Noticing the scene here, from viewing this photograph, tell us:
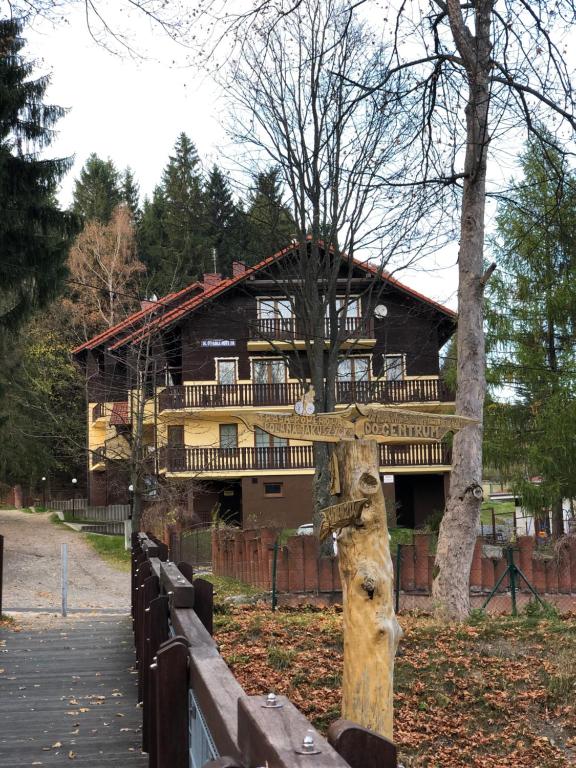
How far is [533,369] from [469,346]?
17.7 m

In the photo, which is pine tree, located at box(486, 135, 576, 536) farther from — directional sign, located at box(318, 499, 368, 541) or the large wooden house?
directional sign, located at box(318, 499, 368, 541)

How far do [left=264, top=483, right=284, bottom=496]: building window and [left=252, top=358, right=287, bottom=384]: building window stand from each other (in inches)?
170

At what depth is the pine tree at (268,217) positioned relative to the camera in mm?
20047

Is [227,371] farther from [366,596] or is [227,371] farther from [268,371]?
[366,596]

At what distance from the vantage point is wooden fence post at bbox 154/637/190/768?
3648mm

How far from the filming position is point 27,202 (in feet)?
66.4

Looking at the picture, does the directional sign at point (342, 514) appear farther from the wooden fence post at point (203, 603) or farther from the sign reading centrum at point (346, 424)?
the wooden fence post at point (203, 603)

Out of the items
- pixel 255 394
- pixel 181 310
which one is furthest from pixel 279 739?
pixel 255 394

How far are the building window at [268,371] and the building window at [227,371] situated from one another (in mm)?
910

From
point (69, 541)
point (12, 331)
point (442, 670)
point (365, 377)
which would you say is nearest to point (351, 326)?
point (365, 377)

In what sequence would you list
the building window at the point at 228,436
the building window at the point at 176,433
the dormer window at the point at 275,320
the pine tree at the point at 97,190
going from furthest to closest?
the pine tree at the point at 97,190, the building window at the point at 176,433, the building window at the point at 228,436, the dormer window at the point at 275,320

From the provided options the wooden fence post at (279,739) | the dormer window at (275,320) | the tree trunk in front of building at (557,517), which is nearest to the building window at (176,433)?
the dormer window at (275,320)

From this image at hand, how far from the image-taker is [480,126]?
38.9ft

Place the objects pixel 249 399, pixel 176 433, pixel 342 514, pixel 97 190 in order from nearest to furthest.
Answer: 1. pixel 342 514
2. pixel 249 399
3. pixel 176 433
4. pixel 97 190
